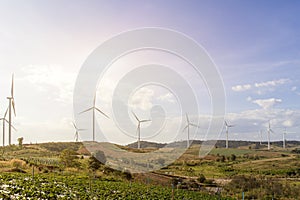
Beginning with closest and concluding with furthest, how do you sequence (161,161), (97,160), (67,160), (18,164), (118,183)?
1. (118,183)
2. (18,164)
3. (97,160)
4. (67,160)
5. (161,161)

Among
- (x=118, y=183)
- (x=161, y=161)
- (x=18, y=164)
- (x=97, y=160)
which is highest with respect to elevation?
(x=97, y=160)

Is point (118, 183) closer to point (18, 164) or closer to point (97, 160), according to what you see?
point (97, 160)

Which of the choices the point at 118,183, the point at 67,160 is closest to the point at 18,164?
the point at 67,160

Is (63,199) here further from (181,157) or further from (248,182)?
(181,157)

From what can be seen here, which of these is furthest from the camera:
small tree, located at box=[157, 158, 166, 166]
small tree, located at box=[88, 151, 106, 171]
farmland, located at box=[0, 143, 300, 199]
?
small tree, located at box=[157, 158, 166, 166]

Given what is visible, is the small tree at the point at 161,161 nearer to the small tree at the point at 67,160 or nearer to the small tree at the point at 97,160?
the small tree at the point at 97,160

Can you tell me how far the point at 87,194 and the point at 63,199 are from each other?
161 inches

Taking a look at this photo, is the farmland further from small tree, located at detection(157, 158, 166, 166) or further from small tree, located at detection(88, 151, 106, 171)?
small tree, located at detection(157, 158, 166, 166)

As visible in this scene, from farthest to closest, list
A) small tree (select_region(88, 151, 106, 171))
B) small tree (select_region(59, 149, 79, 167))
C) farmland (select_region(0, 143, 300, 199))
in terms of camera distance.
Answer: small tree (select_region(59, 149, 79, 167)) < small tree (select_region(88, 151, 106, 171)) < farmland (select_region(0, 143, 300, 199))

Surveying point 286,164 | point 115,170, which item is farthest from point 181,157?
point 115,170

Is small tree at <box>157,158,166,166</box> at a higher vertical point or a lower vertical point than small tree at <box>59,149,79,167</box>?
lower

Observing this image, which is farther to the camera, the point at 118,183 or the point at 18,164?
the point at 18,164

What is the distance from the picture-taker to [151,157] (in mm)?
82250

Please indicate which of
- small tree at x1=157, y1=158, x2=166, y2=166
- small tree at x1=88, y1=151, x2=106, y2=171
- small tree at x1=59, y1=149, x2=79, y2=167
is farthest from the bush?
small tree at x1=157, y1=158, x2=166, y2=166
